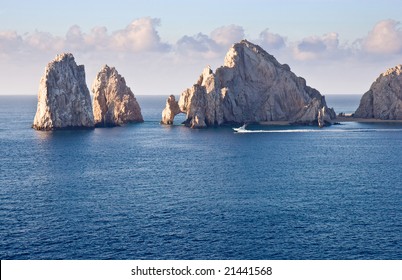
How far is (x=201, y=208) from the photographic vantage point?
118750 mm

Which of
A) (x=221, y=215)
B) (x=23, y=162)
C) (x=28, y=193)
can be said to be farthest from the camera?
(x=23, y=162)

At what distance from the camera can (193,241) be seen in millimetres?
97188

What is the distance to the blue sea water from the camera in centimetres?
9425

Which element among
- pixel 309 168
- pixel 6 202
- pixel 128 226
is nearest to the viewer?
pixel 128 226

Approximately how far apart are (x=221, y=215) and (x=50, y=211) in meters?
31.7

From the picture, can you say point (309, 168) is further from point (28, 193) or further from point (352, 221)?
point (28, 193)

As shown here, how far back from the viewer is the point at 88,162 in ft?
591

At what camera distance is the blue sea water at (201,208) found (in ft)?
309

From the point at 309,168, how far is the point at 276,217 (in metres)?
57.9

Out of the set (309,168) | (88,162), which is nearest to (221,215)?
(309,168)
